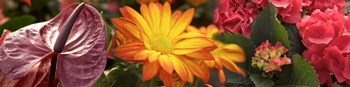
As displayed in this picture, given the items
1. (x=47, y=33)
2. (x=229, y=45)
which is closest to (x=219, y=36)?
(x=229, y=45)

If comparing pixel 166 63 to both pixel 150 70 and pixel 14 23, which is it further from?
pixel 14 23

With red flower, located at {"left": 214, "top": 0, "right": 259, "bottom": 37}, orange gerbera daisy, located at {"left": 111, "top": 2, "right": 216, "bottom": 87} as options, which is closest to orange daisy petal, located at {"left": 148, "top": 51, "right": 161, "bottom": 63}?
orange gerbera daisy, located at {"left": 111, "top": 2, "right": 216, "bottom": 87}

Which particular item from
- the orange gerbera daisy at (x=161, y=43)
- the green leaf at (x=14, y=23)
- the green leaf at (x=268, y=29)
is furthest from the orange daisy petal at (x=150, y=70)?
the green leaf at (x=14, y=23)

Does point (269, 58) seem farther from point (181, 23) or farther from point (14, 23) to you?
point (14, 23)

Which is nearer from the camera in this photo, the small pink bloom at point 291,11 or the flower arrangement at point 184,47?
the flower arrangement at point 184,47

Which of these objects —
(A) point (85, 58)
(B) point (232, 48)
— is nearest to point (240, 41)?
(B) point (232, 48)

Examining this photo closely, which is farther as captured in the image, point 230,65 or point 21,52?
point 230,65

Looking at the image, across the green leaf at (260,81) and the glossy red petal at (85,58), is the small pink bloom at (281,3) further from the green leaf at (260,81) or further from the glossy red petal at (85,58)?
the glossy red petal at (85,58)
